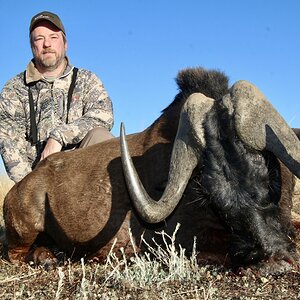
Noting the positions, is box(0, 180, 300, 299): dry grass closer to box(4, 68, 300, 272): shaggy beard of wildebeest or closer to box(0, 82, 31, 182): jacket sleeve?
box(4, 68, 300, 272): shaggy beard of wildebeest

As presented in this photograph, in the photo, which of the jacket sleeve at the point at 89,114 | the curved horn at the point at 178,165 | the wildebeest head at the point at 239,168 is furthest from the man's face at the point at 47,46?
the wildebeest head at the point at 239,168

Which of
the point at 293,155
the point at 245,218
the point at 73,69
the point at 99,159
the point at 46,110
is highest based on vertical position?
the point at 73,69

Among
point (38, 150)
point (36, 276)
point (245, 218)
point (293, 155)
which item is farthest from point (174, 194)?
point (38, 150)

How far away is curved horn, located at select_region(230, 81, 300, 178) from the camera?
15.1ft

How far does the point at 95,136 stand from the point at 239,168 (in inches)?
122

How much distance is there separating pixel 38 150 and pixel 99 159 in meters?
1.93

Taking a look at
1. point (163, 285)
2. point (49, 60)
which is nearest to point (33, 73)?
point (49, 60)

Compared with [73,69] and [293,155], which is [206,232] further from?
[73,69]

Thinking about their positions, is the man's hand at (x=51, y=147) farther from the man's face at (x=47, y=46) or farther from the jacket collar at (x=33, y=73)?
the man's face at (x=47, y=46)

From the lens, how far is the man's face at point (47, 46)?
331 inches

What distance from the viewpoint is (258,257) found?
4555 millimetres

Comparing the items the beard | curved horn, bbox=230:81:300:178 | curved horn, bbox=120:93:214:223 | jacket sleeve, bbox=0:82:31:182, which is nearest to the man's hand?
jacket sleeve, bbox=0:82:31:182

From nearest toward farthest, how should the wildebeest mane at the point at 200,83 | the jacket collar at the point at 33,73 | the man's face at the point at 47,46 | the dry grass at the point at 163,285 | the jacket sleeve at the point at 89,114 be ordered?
the dry grass at the point at 163,285
the wildebeest mane at the point at 200,83
the jacket sleeve at the point at 89,114
the jacket collar at the point at 33,73
the man's face at the point at 47,46

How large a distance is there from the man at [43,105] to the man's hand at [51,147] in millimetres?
209
